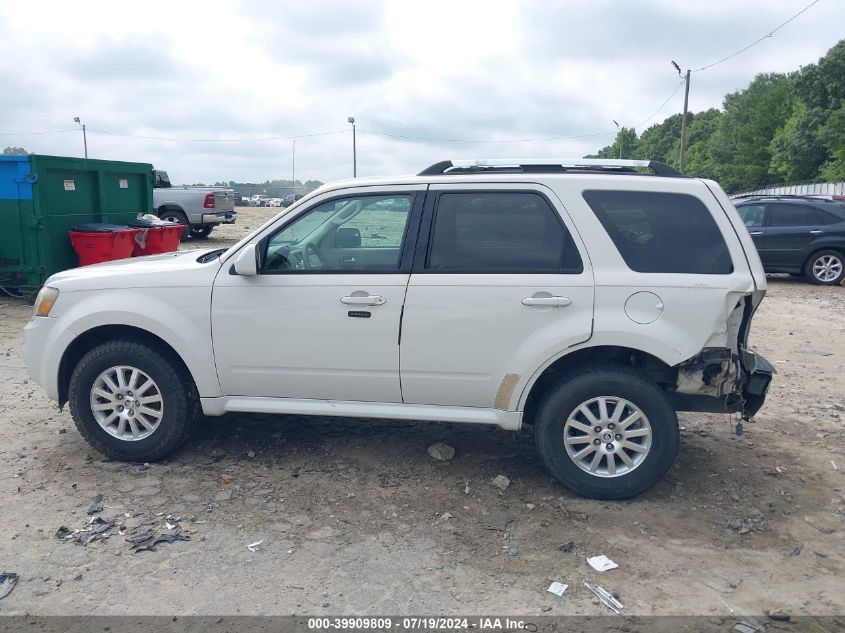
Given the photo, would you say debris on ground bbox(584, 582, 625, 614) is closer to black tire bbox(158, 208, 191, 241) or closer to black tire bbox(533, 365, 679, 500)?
black tire bbox(533, 365, 679, 500)

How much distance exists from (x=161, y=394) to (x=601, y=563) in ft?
9.66

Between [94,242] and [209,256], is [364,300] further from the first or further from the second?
[94,242]

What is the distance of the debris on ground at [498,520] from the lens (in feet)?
14.0

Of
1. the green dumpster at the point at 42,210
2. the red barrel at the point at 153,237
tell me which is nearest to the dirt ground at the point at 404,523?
the green dumpster at the point at 42,210

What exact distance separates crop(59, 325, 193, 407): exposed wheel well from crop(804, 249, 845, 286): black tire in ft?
41.2

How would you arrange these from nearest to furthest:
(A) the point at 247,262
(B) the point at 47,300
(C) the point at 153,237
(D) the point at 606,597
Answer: (D) the point at 606,597 → (A) the point at 247,262 → (B) the point at 47,300 → (C) the point at 153,237

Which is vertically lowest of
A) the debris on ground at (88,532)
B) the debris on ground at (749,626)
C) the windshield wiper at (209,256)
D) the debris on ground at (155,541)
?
the debris on ground at (749,626)

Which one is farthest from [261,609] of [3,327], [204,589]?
[3,327]

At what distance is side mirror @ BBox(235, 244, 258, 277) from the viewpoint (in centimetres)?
470

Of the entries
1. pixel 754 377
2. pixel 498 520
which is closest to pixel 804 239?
pixel 754 377

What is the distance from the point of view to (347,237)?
4.91 metres

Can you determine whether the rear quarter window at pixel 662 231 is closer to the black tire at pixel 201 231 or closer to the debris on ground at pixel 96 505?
the debris on ground at pixel 96 505

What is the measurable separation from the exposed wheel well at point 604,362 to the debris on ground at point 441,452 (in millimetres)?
704

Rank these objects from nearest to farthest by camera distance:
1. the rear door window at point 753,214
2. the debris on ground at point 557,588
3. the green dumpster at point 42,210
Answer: the debris on ground at point 557,588 < the green dumpster at point 42,210 < the rear door window at point 753,214
